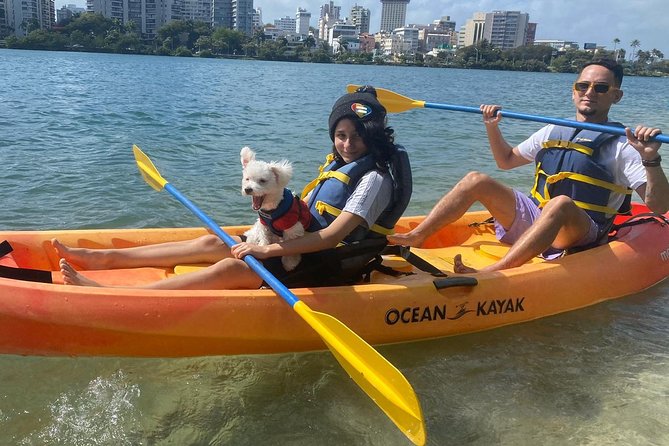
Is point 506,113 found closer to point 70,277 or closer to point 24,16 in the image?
point 70,277

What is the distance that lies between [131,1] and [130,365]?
138 meters

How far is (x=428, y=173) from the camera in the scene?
31.0ft

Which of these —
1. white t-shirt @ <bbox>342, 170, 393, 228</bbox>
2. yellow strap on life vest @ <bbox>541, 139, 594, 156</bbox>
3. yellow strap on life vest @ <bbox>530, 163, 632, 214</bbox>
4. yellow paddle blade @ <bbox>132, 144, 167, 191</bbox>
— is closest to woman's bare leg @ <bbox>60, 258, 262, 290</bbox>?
white t-shirt @ <bbox>342, 170, 393, 228</bbox>

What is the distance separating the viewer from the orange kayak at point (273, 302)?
286 cm

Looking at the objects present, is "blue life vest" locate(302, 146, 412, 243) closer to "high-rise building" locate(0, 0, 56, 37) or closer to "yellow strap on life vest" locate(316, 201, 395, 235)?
"yellow strap on life vest" locate(316, 201, 395, 235)

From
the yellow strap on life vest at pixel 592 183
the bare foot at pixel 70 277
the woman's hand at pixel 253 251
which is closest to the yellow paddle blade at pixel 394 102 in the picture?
the yellow strap on life vest at pixel 592 183

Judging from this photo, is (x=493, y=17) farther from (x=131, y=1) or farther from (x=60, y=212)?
(x=60, y=212)

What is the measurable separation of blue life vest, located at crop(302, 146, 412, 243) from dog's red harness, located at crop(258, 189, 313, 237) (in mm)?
172

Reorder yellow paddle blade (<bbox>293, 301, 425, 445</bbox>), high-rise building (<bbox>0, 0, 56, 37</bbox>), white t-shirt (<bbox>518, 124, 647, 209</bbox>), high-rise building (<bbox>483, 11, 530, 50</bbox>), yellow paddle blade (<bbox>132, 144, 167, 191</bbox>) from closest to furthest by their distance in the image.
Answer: yellow paddle blade (<bbox>293, 301, 425, 445</bbox>) < white t-shirt (<bbox>518, 124, 647, 209</bbox>) < yellow paddle blade (<bbox>132, 144, 167, 191</bbox>) < high-rise building (<bbox>0, 0, 56, 37</bbox>) < high-rise building (<bbox>483, 11, 530, 50</bbox>)

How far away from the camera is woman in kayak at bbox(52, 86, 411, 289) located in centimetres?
309

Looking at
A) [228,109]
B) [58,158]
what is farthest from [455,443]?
[228,109]

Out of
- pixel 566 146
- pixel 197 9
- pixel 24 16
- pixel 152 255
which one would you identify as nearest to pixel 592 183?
pixel 566 146

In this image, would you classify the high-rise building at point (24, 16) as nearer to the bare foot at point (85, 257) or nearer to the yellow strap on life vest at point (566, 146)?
the bare foot at point (85, 257)

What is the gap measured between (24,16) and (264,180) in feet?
401
